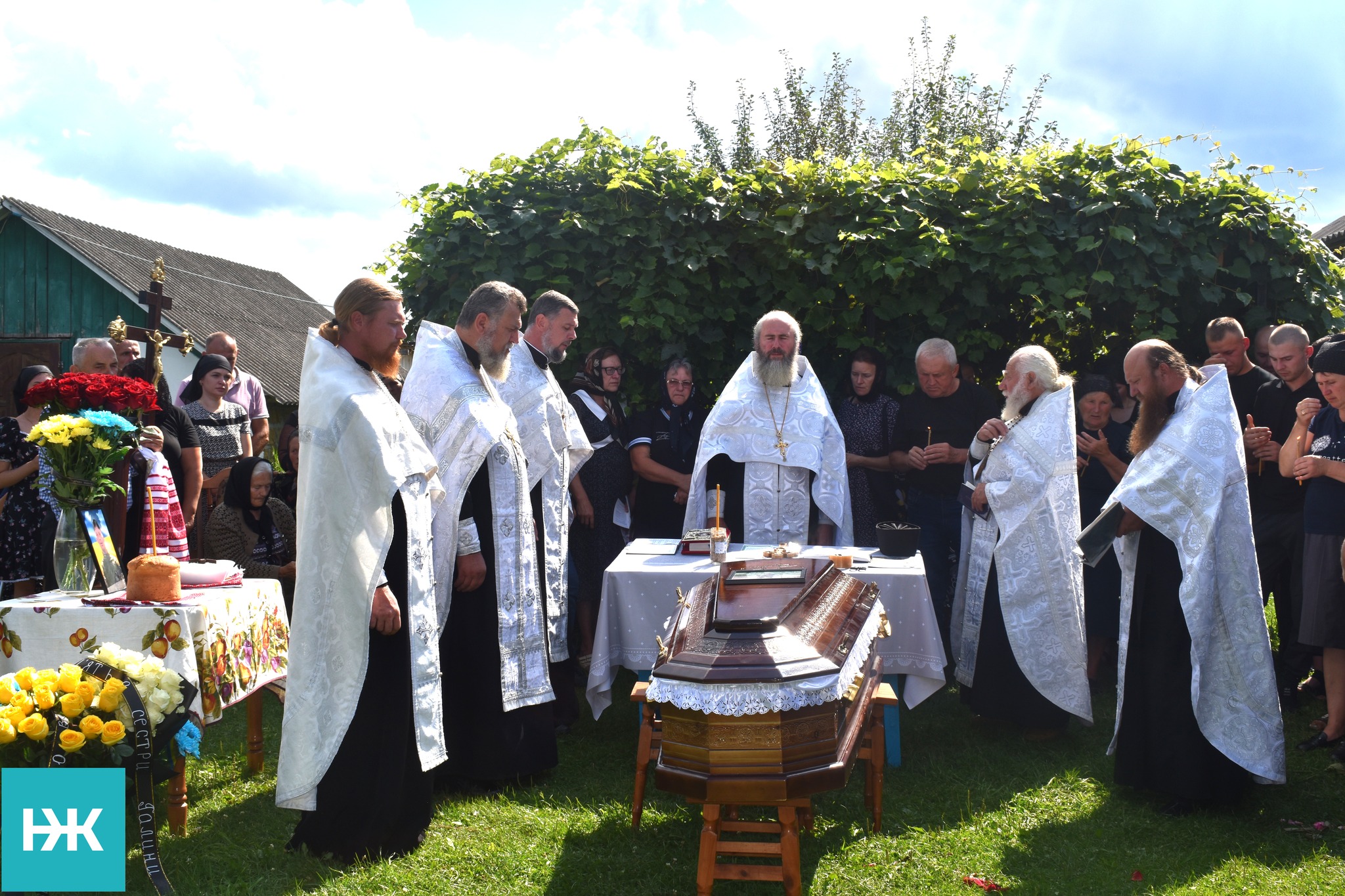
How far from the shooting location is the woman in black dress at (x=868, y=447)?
6945mm

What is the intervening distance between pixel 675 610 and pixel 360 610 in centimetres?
166

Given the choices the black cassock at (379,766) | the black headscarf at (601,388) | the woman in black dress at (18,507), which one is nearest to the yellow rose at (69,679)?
the black cassock at (379,766)

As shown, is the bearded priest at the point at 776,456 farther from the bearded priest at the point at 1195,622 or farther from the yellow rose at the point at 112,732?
the yellow rose at the point at 112,732

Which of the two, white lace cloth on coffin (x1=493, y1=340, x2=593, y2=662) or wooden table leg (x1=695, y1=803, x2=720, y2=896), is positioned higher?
white lace cloth on coffin (x1=493, y1=340, x2=593, y2=662)

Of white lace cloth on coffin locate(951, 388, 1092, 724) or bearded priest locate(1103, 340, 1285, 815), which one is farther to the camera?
white lace cloth on coffin locate(951, 388, 1092, 724)

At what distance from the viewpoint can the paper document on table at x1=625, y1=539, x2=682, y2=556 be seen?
19.1 ft

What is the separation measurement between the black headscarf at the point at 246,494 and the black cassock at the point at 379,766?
8.03 ft

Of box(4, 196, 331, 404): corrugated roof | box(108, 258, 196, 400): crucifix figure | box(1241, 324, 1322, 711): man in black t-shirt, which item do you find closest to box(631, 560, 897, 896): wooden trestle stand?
box(1241, 324, 1322, 711): man in black t-shirt

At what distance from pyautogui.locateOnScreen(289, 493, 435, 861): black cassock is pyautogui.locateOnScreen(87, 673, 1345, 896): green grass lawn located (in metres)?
0.11

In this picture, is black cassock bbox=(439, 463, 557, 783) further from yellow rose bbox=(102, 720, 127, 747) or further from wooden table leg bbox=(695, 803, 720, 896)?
wooden table leg bbox=(695, 803, 720, 896)

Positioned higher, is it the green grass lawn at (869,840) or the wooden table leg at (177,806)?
the wooden table leg at (177,806)

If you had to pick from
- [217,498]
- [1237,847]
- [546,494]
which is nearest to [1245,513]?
[1237,847]

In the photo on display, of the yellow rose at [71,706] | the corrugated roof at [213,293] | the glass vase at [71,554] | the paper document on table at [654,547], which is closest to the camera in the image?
the yellow rose at [71,706]

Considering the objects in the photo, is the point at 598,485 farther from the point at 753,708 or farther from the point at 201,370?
the point at 753,708
